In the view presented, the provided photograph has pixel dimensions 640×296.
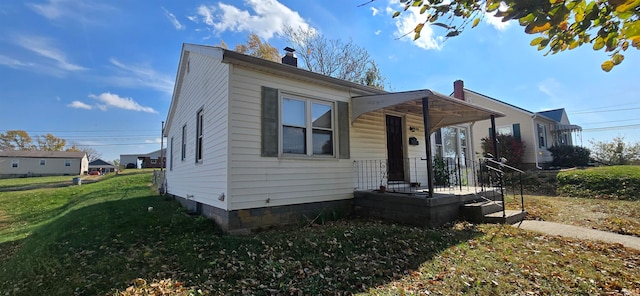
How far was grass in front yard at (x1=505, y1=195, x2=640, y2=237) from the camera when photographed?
6.31 metres

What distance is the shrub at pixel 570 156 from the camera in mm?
17625

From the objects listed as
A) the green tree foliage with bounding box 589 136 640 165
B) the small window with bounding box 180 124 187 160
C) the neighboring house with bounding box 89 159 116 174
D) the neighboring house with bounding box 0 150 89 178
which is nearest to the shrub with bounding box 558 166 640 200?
the green tree foliage with bounding box 589 136 640 165

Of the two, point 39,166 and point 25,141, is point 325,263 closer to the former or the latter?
point 39,166

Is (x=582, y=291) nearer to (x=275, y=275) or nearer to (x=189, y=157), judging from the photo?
(x=275, y=275)

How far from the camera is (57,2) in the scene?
29.8 feet

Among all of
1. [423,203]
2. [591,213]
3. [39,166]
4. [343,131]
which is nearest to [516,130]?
[591,213]

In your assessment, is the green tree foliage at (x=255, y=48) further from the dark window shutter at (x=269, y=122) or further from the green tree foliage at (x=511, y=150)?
the green tree foliage at (x=511, y=150)

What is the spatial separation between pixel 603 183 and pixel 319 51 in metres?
17.2

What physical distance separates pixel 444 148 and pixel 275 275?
8.41 m

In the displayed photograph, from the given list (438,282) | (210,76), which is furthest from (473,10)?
(210,76)

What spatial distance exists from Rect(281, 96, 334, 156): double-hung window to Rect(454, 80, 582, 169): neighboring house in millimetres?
12809

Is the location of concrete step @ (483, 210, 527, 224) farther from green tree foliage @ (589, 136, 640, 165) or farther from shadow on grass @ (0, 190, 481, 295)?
green tree foliage @ (589, 136, 640, 165)

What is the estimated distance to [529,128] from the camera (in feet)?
59.6

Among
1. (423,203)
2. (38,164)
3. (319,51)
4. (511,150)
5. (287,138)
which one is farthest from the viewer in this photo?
(38,164)
